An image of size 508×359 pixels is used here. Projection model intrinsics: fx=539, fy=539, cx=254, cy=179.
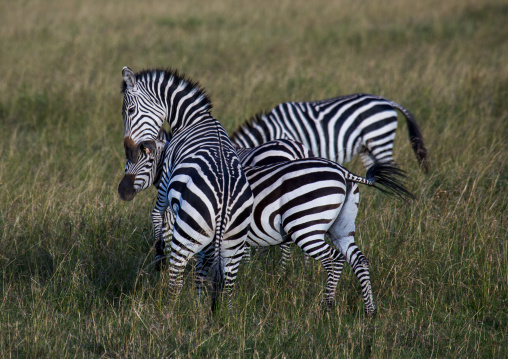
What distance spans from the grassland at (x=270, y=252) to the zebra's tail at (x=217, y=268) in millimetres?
196

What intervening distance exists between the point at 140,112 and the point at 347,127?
3.06m

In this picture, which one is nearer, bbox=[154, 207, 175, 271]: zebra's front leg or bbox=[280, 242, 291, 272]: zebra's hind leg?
bbox=[154, 207, 175, 271]: zebra's front leg

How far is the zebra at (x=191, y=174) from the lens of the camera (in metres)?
3.77

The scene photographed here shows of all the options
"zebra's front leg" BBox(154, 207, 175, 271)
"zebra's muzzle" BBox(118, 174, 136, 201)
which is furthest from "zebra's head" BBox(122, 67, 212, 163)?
"zebra's front leg" BBox(154, 207, 175, 271)

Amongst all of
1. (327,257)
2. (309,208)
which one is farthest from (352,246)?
(309,208)

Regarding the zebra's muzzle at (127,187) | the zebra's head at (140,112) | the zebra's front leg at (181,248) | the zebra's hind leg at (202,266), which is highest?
the zebra's head at (140,112)

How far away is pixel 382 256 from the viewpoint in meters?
4.94

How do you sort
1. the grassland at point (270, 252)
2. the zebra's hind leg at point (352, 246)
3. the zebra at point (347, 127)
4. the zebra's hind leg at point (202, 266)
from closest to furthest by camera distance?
the grassland at point (270, 252), the zebra's hind leg at point (352, 246), the zebra's hind leg at point (202, 266), the zebra at point (347, 127)

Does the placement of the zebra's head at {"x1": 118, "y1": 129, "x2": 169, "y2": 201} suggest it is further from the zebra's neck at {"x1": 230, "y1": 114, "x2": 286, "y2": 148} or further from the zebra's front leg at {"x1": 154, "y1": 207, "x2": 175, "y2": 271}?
the zebra's neck at {"x1": 230, "y1": 114, "x2": 286, "y2": 148}

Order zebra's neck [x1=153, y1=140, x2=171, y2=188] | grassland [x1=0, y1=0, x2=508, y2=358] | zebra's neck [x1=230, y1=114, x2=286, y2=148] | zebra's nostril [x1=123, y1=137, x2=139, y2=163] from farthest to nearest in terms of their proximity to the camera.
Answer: zebra's neck [x1=230, y1=114, x2=286, y2=148]
zebra's neck [x1=153, y1=140, x2=171, y2=188]
zebra's nostril [x1=123, y1=137, x2=139, y2=163]
grassland [x1=0, y1=0, x2=508, y2=358]

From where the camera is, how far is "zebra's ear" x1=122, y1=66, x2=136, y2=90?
476 centimetres

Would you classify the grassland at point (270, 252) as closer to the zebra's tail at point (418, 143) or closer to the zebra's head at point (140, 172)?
the zebra's tail at point (418, 143)

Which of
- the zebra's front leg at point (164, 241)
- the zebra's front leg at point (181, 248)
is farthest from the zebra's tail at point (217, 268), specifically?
the zebra's front leg at point (164, 241)

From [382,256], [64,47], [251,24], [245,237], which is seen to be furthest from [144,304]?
[251,24]
